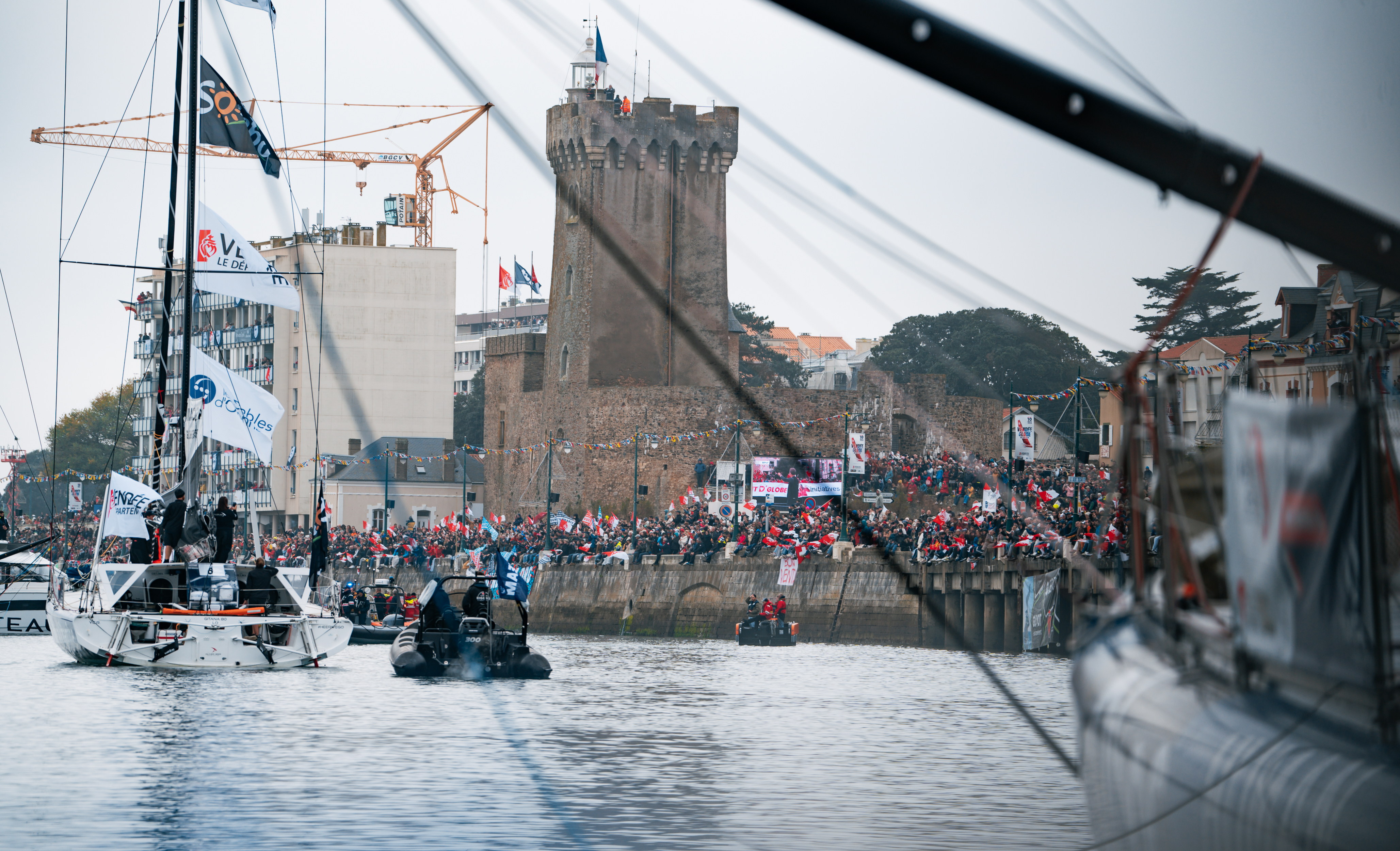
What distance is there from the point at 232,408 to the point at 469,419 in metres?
94.6

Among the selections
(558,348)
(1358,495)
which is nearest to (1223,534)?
(1358,495)

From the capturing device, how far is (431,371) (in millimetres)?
120562

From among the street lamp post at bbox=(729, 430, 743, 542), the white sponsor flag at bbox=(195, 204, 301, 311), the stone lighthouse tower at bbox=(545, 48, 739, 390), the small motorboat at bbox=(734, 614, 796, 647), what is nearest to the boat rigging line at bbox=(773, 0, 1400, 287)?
the white sponsor flag at bbox=(195, 204, 301, 311)

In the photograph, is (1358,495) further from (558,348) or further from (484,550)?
(558,348)

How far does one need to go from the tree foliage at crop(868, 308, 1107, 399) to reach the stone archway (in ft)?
66.8

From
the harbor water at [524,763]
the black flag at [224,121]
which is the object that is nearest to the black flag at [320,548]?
the harbor water at [524,763]

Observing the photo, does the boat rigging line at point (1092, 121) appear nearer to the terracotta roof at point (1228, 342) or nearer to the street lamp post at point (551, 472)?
the terracotta roof at point (1228, 342)

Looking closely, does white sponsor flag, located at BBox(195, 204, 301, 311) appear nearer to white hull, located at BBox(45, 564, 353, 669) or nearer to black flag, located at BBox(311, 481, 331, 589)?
black flag, located at BBox(311, 481, 331, 589)

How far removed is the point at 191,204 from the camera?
3875 cm

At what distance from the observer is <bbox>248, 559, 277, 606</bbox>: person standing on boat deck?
35375mm

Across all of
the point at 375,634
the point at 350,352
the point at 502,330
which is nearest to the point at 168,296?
the point at 375,634

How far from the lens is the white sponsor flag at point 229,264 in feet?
123

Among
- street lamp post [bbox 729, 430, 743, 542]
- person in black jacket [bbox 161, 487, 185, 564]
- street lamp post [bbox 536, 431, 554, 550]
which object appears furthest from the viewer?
street lamp post [bbox 536, 431, 554, 550]

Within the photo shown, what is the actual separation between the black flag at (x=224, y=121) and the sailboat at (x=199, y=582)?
4cm
